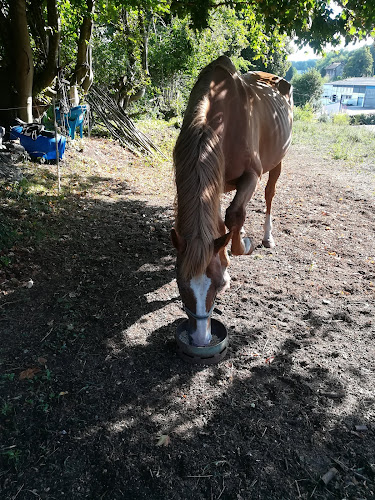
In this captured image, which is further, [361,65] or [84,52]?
[361,65]

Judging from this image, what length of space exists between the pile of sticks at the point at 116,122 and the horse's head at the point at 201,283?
310 inches

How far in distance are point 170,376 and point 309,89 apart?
132 ft

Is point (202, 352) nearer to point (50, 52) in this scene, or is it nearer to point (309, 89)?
point (50, 52)

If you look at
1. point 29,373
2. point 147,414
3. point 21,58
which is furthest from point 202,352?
point 21,58

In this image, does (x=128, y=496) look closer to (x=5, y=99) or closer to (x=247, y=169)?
(x=247, y=169)

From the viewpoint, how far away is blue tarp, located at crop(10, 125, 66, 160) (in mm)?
6691

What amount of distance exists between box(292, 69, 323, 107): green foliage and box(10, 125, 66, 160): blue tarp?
34799mm

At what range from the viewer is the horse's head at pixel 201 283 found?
2447 millimetres

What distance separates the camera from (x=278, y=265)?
4590mm

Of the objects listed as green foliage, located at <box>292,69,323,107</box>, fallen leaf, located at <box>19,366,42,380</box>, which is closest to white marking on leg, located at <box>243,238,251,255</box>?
fallen leaf, located at <box>19,366,42,380</box>

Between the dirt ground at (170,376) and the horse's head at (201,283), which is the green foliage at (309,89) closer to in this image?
the dirt ground at (170,376)

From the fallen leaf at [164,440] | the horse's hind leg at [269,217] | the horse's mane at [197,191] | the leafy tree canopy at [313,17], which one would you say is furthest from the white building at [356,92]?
the fallen leaf at [164,440]

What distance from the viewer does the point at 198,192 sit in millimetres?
2459

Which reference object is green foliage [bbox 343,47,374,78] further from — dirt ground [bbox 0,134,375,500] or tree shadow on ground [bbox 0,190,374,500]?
tree shadow on ground [bbox 0,190,374,500]
